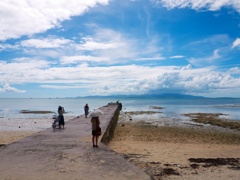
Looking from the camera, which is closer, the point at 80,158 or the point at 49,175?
the point at 49,175

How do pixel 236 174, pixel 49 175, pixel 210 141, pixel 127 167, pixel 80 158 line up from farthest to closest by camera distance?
pixel 210 141 < pixel 236 174 < pixel 80 158 < pixel 127 167 < pixel 49 175

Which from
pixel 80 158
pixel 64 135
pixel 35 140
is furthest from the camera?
pixel 64 135

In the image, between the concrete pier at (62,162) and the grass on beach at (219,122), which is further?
the grass on beach at (219,122)

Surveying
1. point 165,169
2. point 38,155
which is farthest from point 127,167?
point 38,155

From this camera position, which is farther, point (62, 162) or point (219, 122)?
point (219, 122)

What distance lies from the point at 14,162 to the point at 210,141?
46.9ft

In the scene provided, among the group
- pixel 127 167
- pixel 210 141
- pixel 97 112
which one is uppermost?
pixel 97 112

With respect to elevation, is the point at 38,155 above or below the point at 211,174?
above

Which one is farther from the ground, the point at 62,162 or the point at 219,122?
the point at 62,162

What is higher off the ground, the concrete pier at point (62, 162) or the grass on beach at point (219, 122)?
the concrete pier at point (62, 162)

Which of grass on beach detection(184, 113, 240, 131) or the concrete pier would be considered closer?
the concrete pier

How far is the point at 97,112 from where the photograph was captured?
10719 mm

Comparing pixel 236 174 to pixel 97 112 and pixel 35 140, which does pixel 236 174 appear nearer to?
pixel 97 112

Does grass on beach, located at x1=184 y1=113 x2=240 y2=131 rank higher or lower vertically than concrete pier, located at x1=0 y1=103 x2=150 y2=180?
lower
